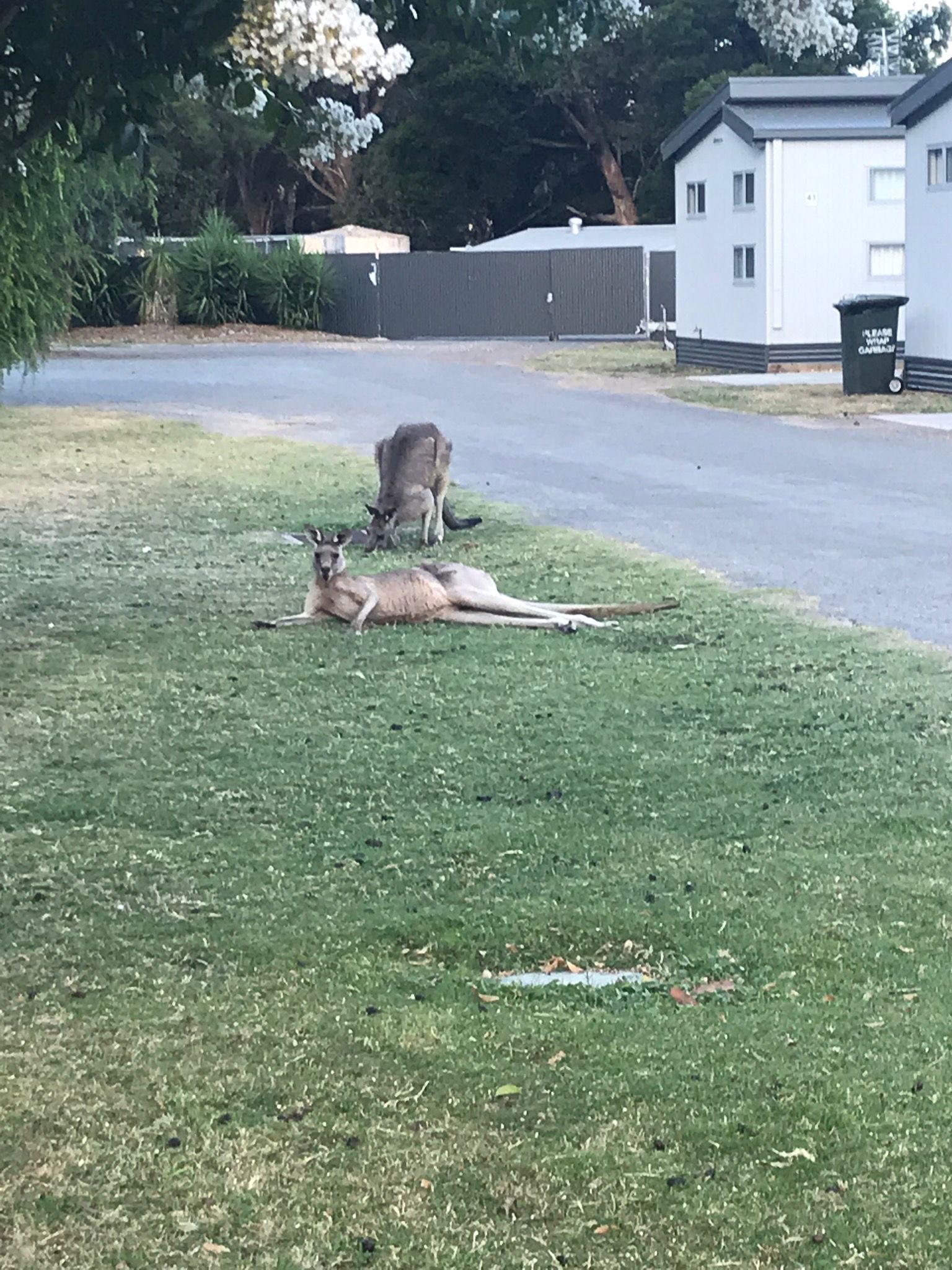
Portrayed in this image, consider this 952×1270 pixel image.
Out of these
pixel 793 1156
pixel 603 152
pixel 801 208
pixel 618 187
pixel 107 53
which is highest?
pixel 603 152

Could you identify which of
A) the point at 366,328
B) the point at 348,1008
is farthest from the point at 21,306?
the point at 366,328

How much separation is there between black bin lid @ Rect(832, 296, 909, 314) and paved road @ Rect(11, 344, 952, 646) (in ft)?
8.75

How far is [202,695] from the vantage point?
29.1ft

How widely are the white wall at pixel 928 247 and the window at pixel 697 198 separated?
7781 mm

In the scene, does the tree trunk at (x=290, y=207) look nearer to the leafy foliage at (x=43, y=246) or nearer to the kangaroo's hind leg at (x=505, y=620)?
the leafy foliage at (x=43, y=246)

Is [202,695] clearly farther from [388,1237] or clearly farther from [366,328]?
[366,328]

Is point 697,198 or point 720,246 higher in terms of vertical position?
point 697,198

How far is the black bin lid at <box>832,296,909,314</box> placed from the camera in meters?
25.5

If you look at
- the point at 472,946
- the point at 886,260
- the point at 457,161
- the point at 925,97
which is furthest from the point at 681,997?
the point at 457,161

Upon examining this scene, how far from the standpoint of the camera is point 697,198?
35281mm

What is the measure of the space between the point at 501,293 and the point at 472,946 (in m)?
44.4

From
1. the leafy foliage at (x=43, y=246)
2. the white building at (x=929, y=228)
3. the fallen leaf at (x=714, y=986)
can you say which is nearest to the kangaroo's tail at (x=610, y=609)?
the leafy foliage at (x=43, y=246)

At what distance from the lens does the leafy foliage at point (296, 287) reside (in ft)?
162

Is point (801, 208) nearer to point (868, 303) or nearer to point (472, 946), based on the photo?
point (868, 303)
